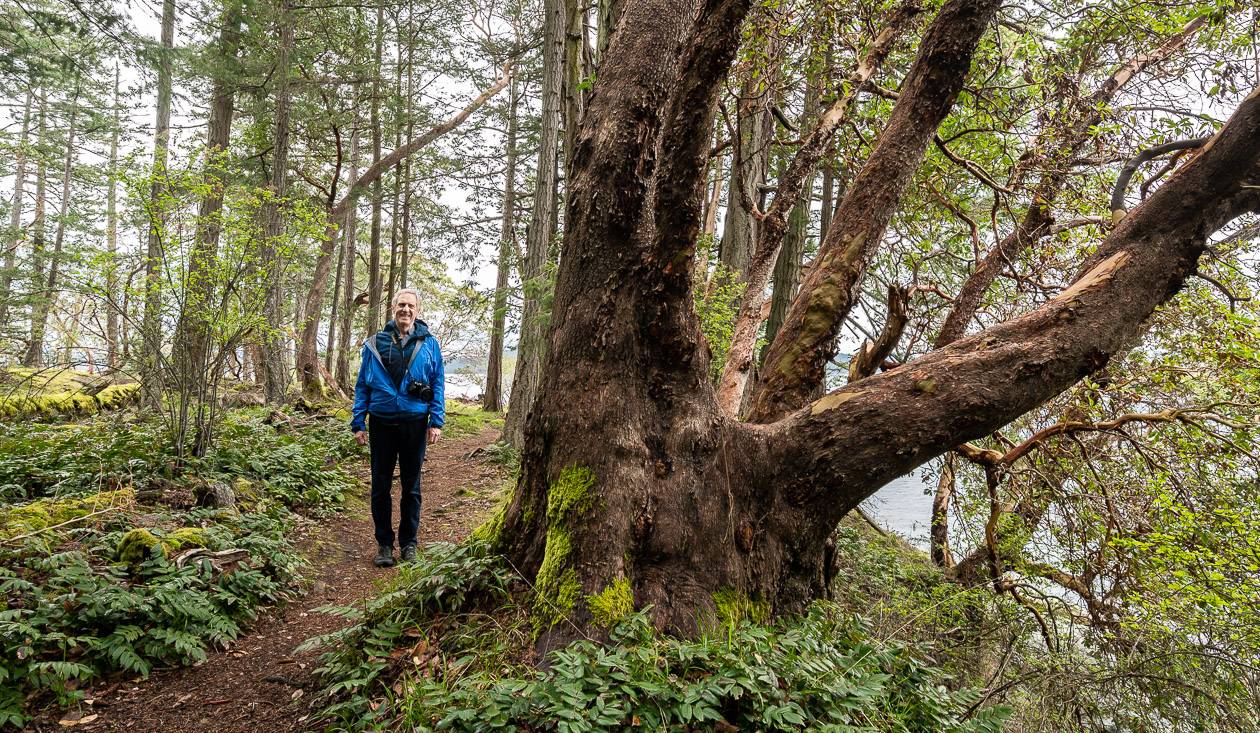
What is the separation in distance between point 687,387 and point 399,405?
2.38m

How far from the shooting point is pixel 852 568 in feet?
19.1

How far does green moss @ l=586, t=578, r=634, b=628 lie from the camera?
102 inches

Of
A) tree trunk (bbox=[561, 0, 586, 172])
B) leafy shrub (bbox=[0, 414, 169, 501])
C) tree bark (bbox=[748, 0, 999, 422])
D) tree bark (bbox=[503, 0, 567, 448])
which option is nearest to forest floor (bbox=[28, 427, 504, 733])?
leafy shrub (bbox=[0, 414, 169, 501])

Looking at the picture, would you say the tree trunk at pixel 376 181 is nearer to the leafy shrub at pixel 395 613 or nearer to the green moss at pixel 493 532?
the green moss at pixel 493 532

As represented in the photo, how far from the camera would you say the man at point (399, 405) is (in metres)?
4.37

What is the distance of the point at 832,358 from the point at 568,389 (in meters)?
1.61

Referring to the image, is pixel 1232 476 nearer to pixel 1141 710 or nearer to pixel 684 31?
pixel 1141 710

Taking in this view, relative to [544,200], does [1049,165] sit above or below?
below

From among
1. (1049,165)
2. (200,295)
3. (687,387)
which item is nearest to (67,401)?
(200,295)

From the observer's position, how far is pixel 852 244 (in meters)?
3.47

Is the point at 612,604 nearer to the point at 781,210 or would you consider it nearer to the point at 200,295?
the point at 781,210

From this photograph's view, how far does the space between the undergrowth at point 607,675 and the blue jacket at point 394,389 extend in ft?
5.02

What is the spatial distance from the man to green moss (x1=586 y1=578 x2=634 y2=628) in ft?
7.28

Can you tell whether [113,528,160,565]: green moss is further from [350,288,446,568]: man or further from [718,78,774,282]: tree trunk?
[718,78,774,282]: tree trunk
